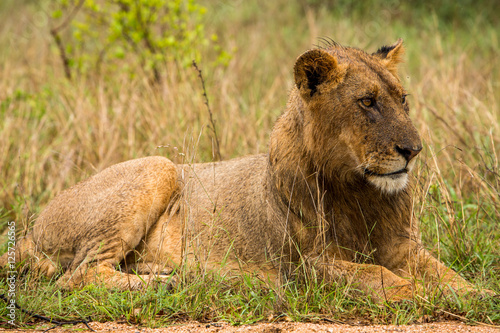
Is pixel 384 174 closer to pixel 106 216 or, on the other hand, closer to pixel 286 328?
pixel 286 328

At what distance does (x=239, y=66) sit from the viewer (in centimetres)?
957

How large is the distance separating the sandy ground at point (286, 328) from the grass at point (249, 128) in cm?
10

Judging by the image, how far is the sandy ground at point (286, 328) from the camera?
10.2 feet

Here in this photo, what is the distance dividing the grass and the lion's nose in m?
0.66

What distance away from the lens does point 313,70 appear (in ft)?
12.2

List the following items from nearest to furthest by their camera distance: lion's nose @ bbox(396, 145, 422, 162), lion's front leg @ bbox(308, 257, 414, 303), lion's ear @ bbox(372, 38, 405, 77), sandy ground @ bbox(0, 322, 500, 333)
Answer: sandy ground @ bbox(0, 322, 500, 333) → lion's nose @ bbox(396, 145, 422, 162) → lion's front leg @ bbox(308, 257, 414, 303) → lion's ear @ bbox(372, 38, 405, 77)

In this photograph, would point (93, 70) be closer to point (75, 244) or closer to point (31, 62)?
point (31, 62)

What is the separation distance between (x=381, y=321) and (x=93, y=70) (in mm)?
7067

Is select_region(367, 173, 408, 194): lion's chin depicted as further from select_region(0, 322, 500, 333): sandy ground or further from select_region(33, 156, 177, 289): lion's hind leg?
select_region(33, 156, 177, 289): lion's hind leg

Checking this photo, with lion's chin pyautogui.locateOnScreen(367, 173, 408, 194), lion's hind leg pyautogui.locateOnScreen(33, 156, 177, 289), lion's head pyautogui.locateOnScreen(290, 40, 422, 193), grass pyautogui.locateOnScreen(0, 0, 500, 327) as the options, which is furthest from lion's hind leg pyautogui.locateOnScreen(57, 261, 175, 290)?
lion's chin pyautogui.locateOnScreen(367, 173, 408, 194)

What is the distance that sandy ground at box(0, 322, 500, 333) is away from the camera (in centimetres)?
312

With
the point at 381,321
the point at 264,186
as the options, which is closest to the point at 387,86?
the point at 264,186

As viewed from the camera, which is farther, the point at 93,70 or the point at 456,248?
the point at 93,70

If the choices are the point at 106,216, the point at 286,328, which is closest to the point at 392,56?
the point at 286,328
